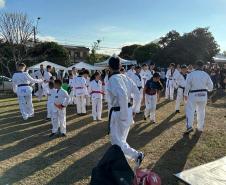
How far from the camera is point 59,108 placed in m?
9.47

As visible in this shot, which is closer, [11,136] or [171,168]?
[171,168]

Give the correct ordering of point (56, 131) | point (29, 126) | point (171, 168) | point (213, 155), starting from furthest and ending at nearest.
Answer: point (29, 126), point (56, 131), point (213, 155), point (171, 168)

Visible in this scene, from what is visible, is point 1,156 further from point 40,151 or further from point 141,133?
point 141,133

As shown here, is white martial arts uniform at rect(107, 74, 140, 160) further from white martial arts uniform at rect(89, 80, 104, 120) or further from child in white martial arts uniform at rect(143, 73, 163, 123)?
white martial arts uniform at rect(89, 80, 104, 120)

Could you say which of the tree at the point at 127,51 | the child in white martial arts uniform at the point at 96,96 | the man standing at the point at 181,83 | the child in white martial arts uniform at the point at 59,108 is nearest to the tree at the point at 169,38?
the tree at the point at 127,51

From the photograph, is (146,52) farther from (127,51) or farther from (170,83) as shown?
(170,83)

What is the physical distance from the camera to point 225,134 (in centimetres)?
987

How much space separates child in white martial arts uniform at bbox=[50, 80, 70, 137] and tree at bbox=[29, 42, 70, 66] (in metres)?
31.2

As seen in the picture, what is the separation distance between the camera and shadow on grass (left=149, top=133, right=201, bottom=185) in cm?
633

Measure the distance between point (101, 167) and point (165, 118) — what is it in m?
7.91

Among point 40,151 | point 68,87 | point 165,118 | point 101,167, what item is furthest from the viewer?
point 68,87

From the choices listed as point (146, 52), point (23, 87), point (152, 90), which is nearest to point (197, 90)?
point (152, 90)

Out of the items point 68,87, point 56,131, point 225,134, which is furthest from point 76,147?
point 68,87

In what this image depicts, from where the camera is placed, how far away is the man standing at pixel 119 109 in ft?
19.4
